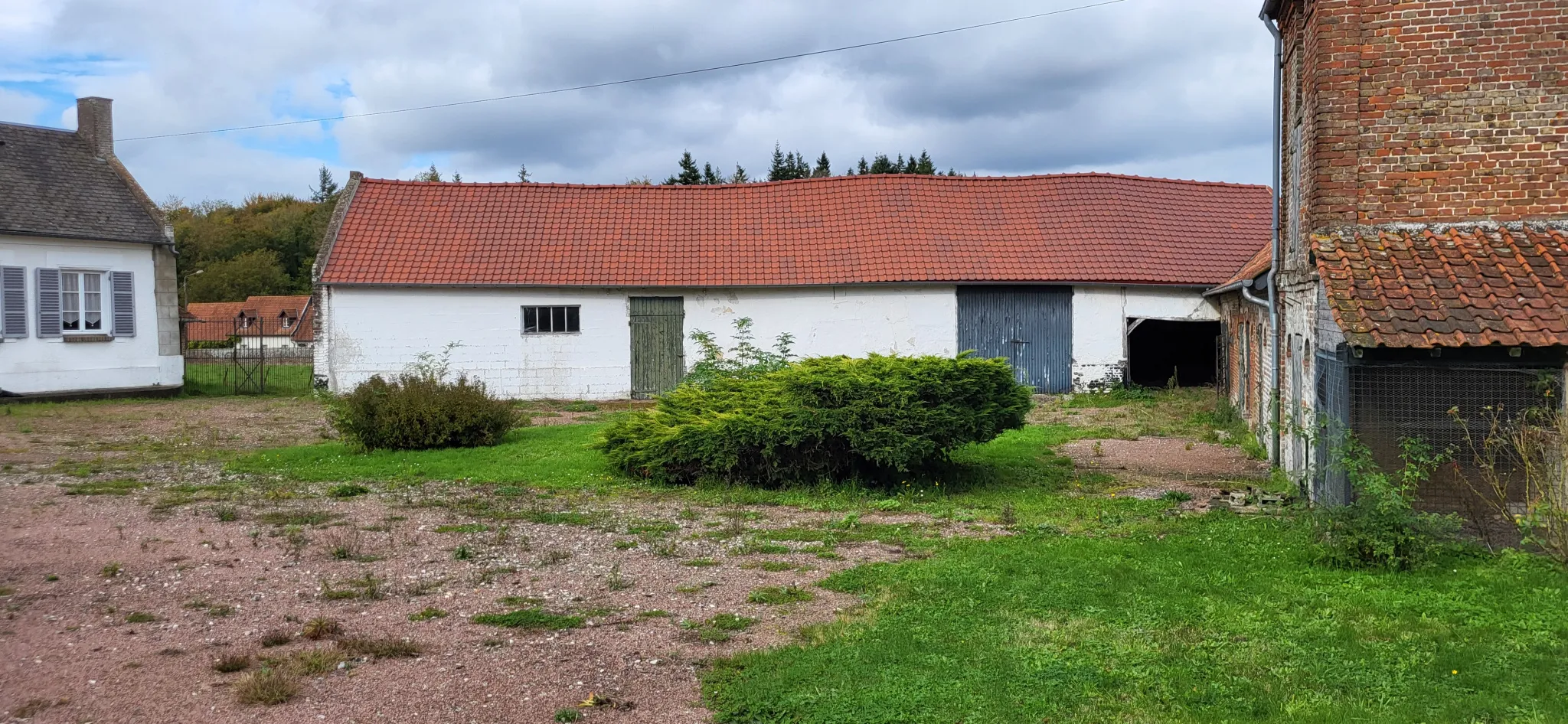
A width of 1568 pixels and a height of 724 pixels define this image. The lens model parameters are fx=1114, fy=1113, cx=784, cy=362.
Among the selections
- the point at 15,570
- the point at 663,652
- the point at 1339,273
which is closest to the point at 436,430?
the point at 15,570

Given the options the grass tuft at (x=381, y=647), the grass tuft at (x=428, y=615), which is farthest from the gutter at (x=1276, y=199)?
the grass tuft at (x=381, y=647)

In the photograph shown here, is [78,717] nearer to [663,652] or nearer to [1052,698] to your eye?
[663,652]

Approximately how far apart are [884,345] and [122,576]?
17593mm

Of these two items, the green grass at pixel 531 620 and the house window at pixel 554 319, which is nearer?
the green grass at pixel 531 620

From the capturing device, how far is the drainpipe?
41.2 ft

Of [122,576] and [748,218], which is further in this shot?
[748,218]

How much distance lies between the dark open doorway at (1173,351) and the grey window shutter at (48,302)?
23621 mm

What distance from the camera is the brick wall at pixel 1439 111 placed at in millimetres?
9531

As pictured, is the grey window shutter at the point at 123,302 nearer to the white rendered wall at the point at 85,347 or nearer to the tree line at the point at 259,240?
the white rendered wall at the point at 85,347

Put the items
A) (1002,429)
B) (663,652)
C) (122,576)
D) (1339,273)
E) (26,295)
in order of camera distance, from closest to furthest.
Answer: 1. (663,652)
2. (122,576)
3. (1339,273)
4. (1002,429)
5. (26,295)

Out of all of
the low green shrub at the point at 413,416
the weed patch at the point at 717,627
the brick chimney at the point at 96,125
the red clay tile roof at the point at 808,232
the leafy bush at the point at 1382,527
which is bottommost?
the weed patch at the point at 717,627

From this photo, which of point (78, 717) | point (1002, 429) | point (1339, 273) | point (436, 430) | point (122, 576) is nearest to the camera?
point (78, 717)

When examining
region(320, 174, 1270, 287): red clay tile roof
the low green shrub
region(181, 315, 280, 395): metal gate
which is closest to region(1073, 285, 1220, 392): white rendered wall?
region(320, 174, 1270, 287): red clay tile roof

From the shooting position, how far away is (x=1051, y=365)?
24016mm
